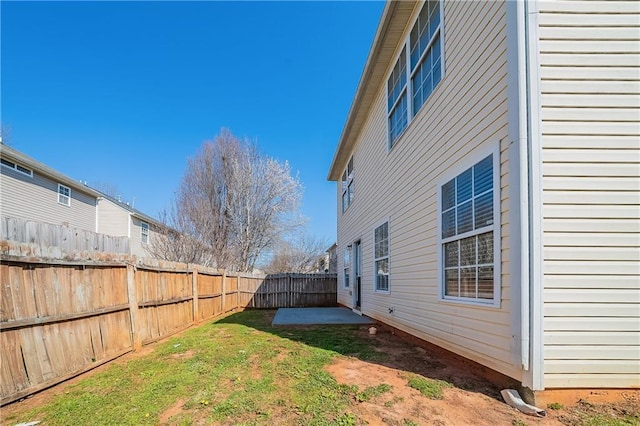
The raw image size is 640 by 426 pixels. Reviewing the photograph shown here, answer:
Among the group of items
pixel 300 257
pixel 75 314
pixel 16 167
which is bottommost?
pixel 300 257

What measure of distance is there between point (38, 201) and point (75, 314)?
1298cm

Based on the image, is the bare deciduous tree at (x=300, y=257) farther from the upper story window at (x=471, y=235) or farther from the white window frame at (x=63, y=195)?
the upper story window at (x=471, y=235)

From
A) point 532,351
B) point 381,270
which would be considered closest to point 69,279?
point 532,351

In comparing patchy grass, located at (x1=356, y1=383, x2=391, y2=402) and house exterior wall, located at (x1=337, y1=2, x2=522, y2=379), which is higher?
house exterior wall, located at (x1=337, y1=2, x2=522, y2=379)

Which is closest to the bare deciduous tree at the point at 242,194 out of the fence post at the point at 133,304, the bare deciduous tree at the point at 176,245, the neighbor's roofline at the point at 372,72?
the bare deciduous tree at the point at 176,245

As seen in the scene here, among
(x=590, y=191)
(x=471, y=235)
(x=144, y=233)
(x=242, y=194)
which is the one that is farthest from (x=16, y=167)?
Result: (x=590, y=191)

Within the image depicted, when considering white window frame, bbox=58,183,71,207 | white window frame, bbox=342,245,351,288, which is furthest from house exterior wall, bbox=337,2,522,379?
white window frame, bbox=58,183,71,207

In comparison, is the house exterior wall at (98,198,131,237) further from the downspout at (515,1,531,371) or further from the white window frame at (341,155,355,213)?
the downspout at (515,1,531,371)

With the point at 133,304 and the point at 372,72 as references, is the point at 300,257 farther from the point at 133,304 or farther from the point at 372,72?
the point at 133,304

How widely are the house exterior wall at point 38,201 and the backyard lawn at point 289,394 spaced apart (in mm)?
11575

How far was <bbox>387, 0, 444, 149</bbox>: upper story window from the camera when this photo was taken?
4910 mm

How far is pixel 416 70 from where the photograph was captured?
5617 mm

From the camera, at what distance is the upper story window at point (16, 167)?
11.9 metres

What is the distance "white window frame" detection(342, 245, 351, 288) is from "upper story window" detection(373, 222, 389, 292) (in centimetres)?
359
